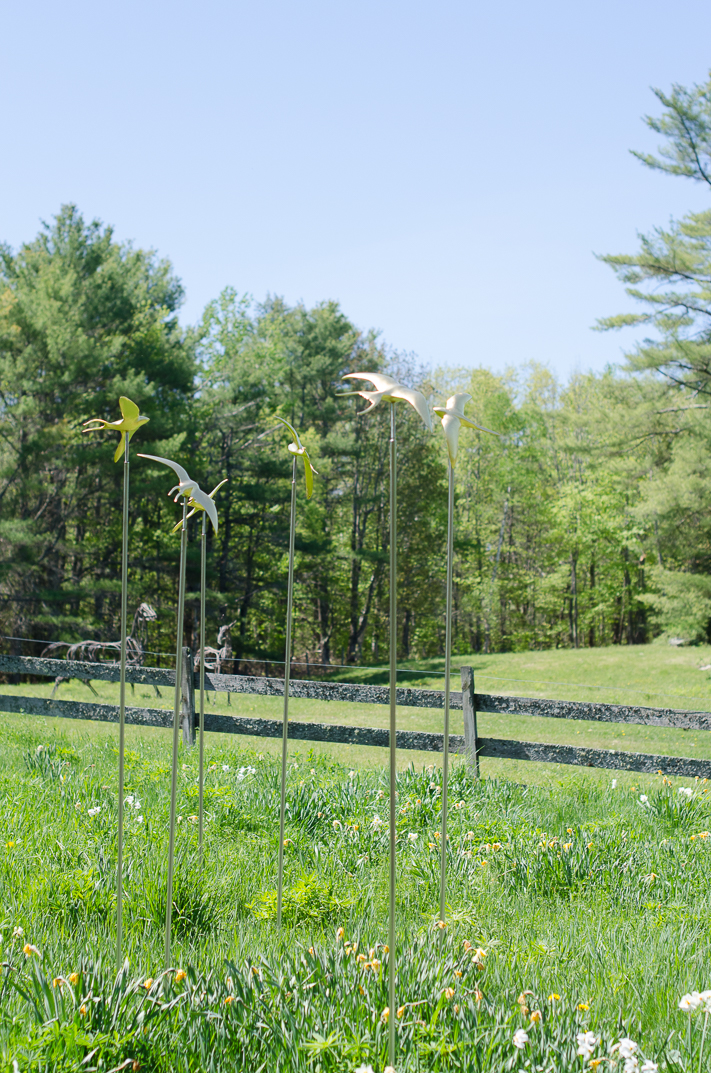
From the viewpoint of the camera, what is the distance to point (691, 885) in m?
3.21

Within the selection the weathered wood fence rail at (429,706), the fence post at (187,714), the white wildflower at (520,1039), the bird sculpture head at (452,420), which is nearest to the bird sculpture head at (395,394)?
the bird sculpture head at (452,420)

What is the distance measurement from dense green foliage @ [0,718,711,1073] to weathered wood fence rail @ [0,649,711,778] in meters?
0.30

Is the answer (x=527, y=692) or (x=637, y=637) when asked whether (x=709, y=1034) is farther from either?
(x=637, y=637)

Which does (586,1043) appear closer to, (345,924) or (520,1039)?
(520,1039)

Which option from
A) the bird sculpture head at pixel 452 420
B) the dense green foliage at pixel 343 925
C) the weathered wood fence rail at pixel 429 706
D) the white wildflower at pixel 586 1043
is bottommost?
the dense green foliage at pixel 343 925

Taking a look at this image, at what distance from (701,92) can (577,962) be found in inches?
699

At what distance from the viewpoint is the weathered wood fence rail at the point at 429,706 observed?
482 cm

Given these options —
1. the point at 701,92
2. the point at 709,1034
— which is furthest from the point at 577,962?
the point at 701,92

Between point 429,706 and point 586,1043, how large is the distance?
12.6ft

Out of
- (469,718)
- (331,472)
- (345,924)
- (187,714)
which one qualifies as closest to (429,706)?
(469,718)

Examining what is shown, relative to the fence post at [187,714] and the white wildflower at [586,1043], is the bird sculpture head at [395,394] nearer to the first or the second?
the white wildflower at [586,1043]

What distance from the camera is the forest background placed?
16.6m

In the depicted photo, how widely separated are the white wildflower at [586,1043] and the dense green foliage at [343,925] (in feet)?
0.19

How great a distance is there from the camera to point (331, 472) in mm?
24141
